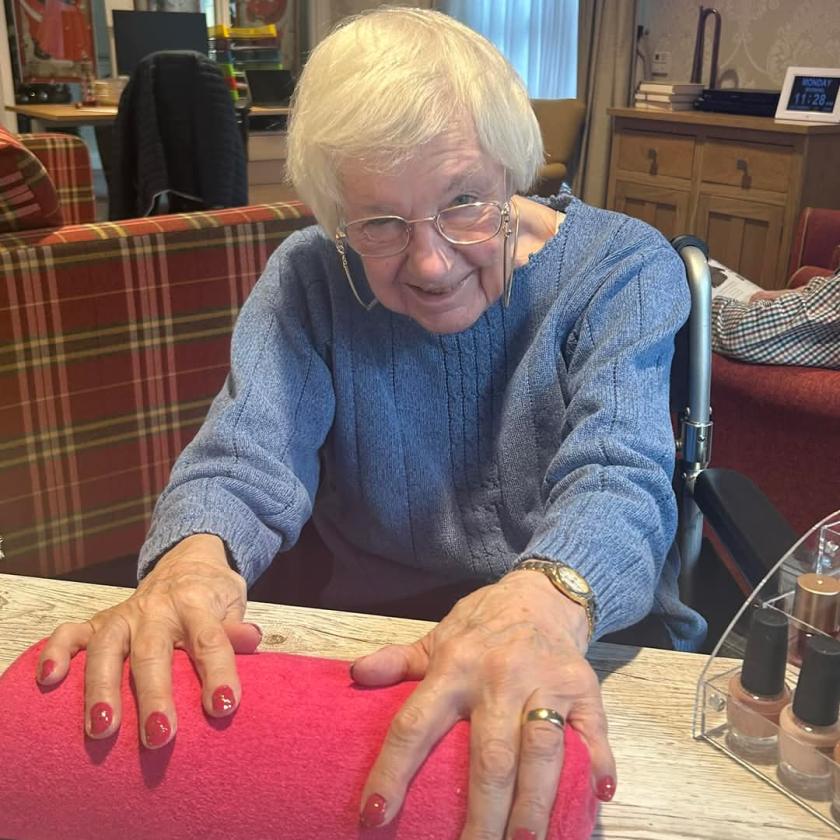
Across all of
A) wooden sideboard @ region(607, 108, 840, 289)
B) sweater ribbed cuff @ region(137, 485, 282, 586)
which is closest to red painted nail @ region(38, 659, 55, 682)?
sweater ribbed cuff @ region(137, 485, 282, 586)

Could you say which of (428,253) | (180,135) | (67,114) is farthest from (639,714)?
(67,114)

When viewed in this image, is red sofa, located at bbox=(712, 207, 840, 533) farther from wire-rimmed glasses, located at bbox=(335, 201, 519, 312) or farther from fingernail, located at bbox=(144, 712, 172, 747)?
fingernail, located at bbox=(144, 712, 172, 747)

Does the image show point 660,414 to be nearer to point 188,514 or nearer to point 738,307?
point 188,514

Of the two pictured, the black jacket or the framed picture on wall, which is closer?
the black jacket

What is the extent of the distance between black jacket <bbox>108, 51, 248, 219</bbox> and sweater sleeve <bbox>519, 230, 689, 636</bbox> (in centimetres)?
296

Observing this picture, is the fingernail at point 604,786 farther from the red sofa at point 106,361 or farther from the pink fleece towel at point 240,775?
the red sofa at point 106,361

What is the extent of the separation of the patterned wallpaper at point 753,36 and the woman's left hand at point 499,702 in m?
4.36

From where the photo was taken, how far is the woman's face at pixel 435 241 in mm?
937

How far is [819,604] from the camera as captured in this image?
0.69m

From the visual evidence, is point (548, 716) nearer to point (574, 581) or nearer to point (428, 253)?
point (574, 581)

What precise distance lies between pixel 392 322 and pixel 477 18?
485cm

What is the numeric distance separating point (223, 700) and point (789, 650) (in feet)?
1.24

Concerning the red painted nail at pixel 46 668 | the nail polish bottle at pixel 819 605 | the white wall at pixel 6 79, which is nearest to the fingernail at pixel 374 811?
the red painted nail at pixel 46 668

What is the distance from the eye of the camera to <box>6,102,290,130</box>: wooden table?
14.6 ft
